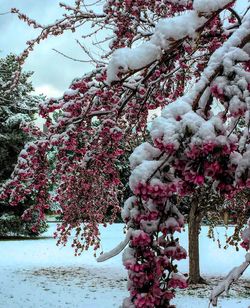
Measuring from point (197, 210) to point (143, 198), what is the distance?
10585 millimetres

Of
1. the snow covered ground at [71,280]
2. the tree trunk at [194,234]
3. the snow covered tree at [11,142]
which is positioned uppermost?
the snow covered tree at [11,142]

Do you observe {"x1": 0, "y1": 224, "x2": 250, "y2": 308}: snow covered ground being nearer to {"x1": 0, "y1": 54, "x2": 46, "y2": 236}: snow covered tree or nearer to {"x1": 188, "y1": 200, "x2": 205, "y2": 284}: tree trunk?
{"x1": 188, "y1": 200, "x2": 205, "y2": 284}: tree trunk

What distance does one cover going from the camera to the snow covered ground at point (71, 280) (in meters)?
9.29

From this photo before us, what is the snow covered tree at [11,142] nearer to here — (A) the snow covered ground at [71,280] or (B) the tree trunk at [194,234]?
(A) the snow covered ground at [71,280]

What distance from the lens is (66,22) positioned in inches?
201

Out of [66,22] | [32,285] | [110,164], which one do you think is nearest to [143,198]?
[110,164]

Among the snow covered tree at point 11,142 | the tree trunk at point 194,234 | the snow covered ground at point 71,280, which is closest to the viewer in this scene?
the snow covered ground at point 71,280

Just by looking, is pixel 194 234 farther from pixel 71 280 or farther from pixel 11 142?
pixel 11 142

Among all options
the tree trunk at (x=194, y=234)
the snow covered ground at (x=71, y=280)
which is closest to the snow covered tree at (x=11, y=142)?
the snow covered ground at (x=71, y=280)

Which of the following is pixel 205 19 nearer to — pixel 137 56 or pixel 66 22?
pixel 137 56

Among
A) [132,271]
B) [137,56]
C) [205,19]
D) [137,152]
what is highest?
[205,19]

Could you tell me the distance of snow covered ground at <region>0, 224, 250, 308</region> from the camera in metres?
9.29

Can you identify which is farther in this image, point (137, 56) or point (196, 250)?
point (196, 250)

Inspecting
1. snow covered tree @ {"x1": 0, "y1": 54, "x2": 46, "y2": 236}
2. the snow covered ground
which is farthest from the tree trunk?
snow covered tree @ {"x1": 0, "y1": 54, "x2": 46, "y2": 236}
